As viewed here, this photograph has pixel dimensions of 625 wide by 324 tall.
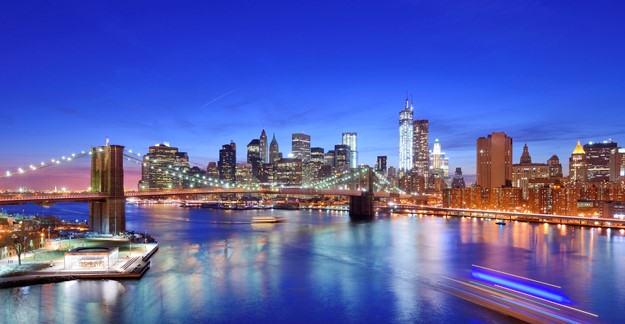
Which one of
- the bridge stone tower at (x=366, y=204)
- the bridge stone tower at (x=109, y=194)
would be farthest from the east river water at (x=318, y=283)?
the bridge stone tower at (x=366, y=204)

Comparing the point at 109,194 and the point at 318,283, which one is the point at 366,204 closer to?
the point at 109,194

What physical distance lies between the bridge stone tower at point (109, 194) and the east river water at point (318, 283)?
336 cm

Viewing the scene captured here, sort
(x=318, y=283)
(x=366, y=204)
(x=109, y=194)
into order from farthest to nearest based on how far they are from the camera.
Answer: (x=366, y=204) → (x=109, y=194) → (x=318, y=283)

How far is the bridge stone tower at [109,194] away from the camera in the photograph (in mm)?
30234

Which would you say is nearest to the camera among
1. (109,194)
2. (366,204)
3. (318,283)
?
(318,283)

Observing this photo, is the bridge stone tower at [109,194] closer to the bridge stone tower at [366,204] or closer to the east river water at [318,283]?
the east river water at [318,283]

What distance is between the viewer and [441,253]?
2838 cm

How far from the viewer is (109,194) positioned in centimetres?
3019

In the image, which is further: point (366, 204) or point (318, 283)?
point (366, 204)

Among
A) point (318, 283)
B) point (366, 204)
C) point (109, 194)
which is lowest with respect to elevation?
point (318, 283)

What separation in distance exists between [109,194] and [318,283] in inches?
635

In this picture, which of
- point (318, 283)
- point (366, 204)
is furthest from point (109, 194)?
point (366, 204)

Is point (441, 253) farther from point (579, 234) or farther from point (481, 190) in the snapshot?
point (481, 190)

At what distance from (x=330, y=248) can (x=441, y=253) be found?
6.59 metres
